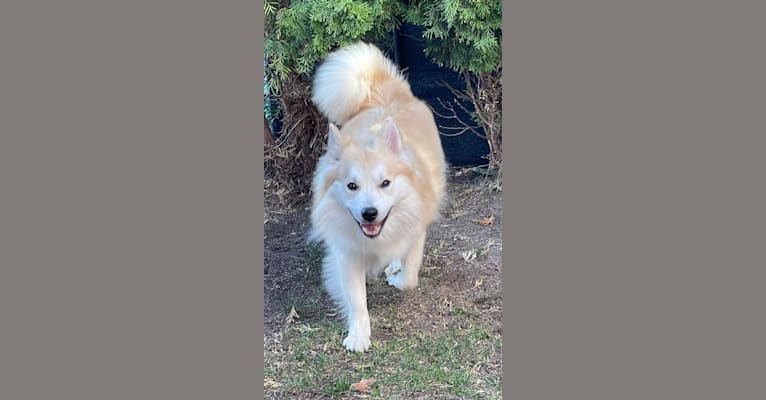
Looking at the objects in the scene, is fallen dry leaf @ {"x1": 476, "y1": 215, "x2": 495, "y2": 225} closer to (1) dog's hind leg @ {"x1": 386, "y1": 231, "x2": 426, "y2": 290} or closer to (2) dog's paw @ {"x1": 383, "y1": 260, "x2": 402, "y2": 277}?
(1) dog's hind leg @ {"x1": 386, "y1": 231, "x2": 426, "y2": 290}

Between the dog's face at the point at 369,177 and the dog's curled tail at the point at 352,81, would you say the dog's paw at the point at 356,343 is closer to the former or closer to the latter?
the dog's face at the point at 369,177

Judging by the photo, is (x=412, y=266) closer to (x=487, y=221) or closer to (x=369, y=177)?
(x=487, y=221)

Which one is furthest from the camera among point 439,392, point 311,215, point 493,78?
point 311,215

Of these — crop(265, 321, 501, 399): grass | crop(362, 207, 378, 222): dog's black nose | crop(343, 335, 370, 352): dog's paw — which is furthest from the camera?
crop(343, 335, 370, 352): dog's paw

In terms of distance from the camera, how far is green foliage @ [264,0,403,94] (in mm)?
3297

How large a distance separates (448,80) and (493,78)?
291mm

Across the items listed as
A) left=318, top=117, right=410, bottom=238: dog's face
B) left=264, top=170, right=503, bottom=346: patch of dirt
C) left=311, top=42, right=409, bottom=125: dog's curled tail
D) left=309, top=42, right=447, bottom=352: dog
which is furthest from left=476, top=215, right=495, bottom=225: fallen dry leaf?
left=311, top=42, right=409, bottom=125: dog's curled tail

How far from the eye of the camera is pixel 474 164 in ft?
12.2

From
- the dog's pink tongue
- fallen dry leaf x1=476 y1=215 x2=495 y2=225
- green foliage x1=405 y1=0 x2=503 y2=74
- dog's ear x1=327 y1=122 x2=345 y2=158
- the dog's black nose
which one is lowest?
fallen dry leaf x1=476 y1=215 x2=495 y2=225

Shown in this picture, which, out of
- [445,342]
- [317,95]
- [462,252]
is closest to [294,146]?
[317,95]

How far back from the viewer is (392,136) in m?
3.25

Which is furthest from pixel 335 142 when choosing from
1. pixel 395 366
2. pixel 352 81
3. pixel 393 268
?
pixel 395 366

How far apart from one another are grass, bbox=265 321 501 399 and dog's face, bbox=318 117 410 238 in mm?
538

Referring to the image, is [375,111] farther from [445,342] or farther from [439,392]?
[439,392]
